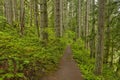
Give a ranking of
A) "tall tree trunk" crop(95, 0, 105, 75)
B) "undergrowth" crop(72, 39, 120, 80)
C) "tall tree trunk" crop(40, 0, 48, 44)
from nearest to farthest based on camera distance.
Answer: "tall tree trunk" crop(95, 0, 105, 75)
"undergrowth" crop(72, 39, 120, 80)
"tall tree trunk" crop(40, 0, 48, 44)

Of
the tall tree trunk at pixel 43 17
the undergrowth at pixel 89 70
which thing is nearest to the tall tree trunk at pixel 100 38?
the undergrowth at pixel 89 70

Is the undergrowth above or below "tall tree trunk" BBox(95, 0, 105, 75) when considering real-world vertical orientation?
below

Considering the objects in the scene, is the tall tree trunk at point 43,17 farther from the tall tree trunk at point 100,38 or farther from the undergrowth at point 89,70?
the tall tree trunk at point 100,38

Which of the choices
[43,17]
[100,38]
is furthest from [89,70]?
[43,17]

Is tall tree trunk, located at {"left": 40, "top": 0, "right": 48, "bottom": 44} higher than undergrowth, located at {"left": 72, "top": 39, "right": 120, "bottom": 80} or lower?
higher

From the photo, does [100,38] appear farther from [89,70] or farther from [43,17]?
[43,17]

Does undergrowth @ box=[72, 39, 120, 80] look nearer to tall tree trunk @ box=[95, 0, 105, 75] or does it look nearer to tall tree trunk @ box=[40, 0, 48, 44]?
tall tree trunk @ box=[95, 0, 105, 75]

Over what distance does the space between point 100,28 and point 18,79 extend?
4518 mm

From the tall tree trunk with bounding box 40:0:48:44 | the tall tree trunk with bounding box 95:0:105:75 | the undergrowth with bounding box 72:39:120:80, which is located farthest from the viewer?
the tall tree trunk with bounding box 40:0:48:44

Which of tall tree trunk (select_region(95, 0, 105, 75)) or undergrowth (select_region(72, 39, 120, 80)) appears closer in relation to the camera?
tall tree trunk (select_region(95, 0, 105, 75))

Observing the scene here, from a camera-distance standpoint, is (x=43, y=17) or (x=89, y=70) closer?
(x=89, y=70)

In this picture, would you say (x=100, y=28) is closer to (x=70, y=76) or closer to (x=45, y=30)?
(x=70, y=76)

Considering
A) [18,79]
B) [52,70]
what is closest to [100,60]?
[52,70]

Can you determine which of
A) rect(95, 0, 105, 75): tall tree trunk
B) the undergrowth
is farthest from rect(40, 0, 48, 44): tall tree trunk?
rect(95, 0, 105, 75): tall tree trunk
